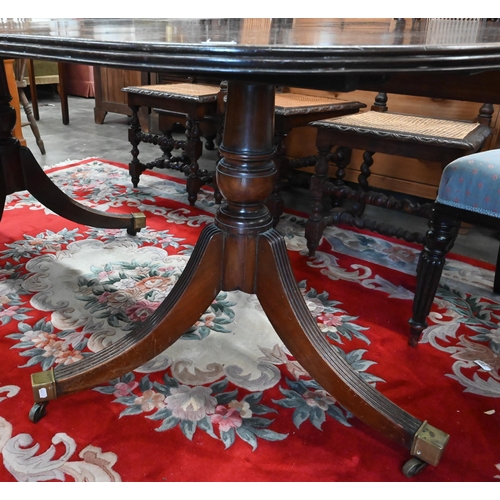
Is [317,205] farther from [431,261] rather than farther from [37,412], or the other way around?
[37,412]

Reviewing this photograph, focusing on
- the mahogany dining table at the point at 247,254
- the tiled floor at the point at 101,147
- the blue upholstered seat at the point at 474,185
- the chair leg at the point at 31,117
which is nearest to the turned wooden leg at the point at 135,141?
the tiled floor at the point at 101,147

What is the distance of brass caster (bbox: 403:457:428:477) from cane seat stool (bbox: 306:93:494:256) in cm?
74

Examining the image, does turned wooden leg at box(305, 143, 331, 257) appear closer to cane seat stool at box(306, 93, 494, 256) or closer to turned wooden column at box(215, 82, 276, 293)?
cane seat stool at box(306, 93, 494, 256)

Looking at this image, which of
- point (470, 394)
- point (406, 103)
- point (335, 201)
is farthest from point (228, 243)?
point (406, 103)

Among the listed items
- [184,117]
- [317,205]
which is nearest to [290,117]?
[317,205]

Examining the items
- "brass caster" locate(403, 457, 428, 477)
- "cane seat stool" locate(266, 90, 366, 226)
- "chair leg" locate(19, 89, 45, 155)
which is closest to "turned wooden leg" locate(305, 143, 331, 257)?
"cane seat stool" locate(266, 90, 366, 226)

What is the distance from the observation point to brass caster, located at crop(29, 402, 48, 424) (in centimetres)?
85

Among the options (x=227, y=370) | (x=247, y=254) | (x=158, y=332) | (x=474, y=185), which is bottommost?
(x=227, y=370)

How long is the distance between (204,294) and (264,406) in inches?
9.8

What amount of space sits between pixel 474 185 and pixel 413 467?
53 centimetres

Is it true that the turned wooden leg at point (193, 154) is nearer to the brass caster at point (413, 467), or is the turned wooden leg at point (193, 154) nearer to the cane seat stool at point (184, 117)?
the cane seat stool at point (184, 117)

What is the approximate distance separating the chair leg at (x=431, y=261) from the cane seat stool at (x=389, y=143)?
12.9 inches

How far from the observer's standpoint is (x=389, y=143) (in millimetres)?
1348

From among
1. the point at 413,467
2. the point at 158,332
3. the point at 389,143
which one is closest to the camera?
the point at 413,467
